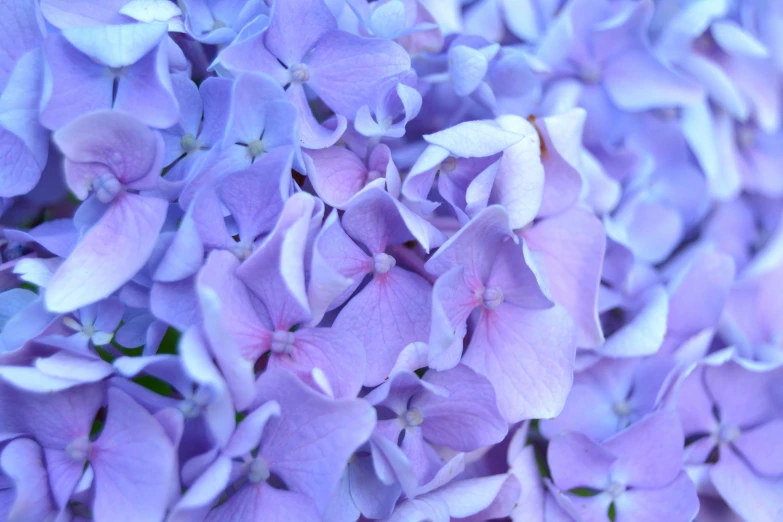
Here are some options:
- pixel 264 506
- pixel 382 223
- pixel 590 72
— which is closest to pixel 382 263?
pixel 382 223

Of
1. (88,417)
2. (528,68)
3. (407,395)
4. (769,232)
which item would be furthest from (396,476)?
(769,232)

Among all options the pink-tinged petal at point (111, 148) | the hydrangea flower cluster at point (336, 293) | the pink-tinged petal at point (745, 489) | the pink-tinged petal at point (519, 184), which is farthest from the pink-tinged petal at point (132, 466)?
the pink-tinged petal at point (745, 489)

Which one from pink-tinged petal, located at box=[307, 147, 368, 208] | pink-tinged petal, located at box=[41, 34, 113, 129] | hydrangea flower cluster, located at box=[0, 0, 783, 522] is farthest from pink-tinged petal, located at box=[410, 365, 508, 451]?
pink-tinged petal, located at box=[41, 34, 113, 129]

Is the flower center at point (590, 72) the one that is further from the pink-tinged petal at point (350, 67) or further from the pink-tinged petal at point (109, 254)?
the pink-tinged petal at point (109, 254)

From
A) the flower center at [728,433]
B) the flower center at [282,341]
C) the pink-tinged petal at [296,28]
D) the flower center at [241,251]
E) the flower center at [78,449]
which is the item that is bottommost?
the flower center at [728,433]

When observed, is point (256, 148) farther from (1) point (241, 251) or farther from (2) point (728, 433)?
(2) point (728, 433)

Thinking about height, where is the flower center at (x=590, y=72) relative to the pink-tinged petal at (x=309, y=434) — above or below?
above
